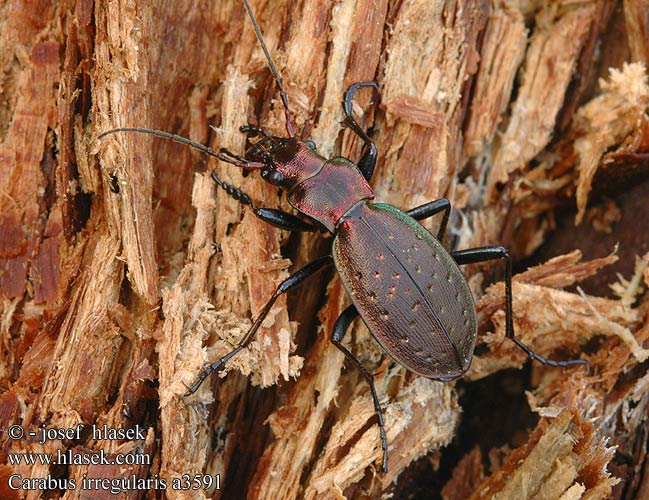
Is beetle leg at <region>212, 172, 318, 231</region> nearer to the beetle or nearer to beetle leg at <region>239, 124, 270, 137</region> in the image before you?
the beetle

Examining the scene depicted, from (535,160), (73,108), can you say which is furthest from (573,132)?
(73,108)

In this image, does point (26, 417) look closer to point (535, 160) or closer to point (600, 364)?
point (600, 364)

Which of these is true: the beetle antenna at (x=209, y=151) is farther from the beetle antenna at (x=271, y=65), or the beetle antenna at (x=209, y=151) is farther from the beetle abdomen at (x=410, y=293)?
the beetle abdomen at (x=410, y=293)

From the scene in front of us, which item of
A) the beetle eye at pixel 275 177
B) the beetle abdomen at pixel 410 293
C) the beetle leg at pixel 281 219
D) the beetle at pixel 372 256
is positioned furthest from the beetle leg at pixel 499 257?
the beetle eye at pixel 275 177

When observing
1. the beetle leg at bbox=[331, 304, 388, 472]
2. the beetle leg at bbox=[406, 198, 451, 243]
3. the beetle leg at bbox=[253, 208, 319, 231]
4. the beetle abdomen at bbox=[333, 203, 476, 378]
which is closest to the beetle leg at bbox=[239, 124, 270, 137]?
the beetle leg at bbox=[253, 208, 319, 231]

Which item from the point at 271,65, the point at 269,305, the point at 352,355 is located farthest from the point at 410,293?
the point at 271,65

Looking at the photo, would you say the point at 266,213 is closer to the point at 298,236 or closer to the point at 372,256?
the point at 298,236
